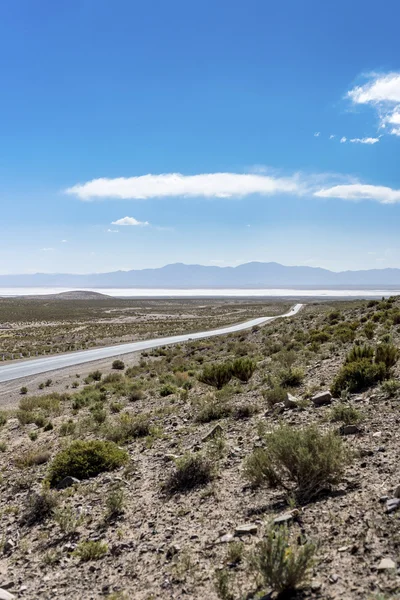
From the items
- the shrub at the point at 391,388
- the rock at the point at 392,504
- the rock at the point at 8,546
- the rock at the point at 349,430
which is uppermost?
the shrub at the point at 391,388

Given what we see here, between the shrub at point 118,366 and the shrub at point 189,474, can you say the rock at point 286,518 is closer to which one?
the shrub at point 189,474

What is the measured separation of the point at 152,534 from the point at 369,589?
345 cm

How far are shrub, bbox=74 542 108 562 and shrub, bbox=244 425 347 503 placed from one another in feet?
8.45

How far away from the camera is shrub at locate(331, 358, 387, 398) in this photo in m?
11.9

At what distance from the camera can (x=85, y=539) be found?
6.74 meters

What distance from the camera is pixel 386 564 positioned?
174 inches

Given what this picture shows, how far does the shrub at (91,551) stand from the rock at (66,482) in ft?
9.40

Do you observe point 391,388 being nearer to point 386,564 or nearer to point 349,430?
point 349,430

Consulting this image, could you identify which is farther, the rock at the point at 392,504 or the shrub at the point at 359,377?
the shrub at the point at 359,377

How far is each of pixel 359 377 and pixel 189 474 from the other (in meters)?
6.30

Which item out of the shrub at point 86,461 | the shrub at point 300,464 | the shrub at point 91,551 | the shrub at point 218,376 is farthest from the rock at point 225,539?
the shrub at point 218,376

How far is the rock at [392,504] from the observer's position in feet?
17.7

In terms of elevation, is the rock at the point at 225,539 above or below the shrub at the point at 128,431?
above

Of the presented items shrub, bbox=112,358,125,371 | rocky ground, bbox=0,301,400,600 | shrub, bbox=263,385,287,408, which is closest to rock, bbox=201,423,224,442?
rocky ground, bbox=0,301,400,600
